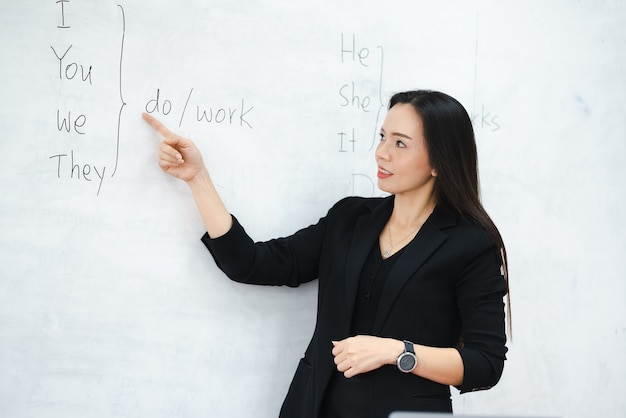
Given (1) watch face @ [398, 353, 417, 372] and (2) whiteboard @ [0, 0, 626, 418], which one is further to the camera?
(2) whiteboard @ [0, 0, 626, 418]

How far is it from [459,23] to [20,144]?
1.14 meters

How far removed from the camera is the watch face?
1357 mm

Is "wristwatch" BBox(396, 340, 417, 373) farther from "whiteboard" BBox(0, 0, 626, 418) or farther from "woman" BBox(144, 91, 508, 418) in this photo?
"whiteboard" BBox(0, 0, 626, 418)

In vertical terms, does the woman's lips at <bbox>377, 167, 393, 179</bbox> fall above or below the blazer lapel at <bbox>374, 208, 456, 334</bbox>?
above

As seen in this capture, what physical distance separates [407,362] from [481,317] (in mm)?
193

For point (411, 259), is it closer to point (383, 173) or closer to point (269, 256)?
point (383, 173)

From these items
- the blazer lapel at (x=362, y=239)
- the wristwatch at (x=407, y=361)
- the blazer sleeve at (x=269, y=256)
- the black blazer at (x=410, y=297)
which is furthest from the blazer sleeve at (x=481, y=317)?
the blazer sleeve at (x=269, y=256)

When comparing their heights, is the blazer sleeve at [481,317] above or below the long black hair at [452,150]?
below

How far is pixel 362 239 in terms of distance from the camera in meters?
1.53

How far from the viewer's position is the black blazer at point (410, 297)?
1.42 m

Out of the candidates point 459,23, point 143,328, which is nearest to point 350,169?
point 459,23

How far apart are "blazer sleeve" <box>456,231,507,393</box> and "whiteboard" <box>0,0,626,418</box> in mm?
408

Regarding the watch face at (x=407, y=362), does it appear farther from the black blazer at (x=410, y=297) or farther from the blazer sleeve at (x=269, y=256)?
the blazer sleeve at (x=269, y=256)

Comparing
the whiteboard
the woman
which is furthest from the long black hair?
the whiteboard
